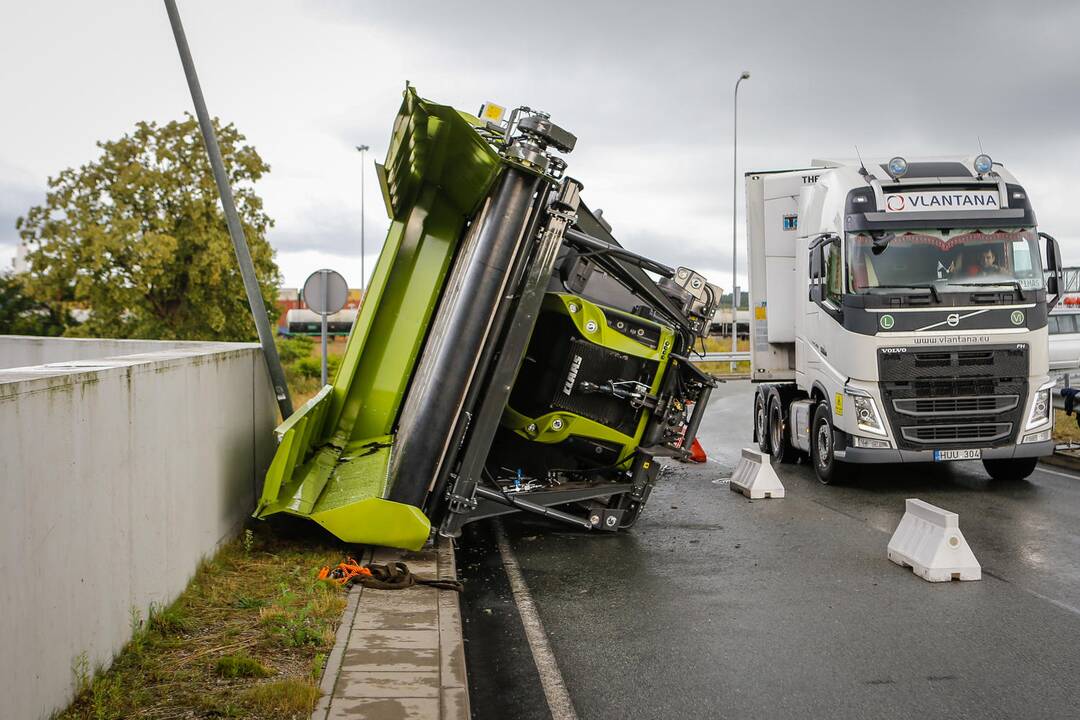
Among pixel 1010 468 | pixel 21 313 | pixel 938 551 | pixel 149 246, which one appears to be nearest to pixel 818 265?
pixel 1010 468

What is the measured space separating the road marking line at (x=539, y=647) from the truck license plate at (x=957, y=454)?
505cm

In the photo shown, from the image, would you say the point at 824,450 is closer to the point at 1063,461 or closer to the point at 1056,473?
the point at 1056,473

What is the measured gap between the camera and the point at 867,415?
10.7m

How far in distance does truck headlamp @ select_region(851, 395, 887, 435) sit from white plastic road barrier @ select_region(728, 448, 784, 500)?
3.42 ft

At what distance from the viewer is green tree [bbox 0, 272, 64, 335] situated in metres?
35.3

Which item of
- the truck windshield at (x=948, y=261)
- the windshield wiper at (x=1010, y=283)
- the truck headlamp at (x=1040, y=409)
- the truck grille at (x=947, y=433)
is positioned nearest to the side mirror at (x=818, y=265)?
the truck windshield at (x=948, y=261)

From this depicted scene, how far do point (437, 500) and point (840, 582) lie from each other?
112 inches

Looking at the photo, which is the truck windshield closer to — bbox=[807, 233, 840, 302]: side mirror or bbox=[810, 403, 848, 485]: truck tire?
bbox=[807, 233, 840, 302]: side mirror

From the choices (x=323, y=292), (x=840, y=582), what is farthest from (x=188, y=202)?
(x=840, y=582)

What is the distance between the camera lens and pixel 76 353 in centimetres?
1160

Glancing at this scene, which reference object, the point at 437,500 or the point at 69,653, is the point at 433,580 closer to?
the point at 437,500

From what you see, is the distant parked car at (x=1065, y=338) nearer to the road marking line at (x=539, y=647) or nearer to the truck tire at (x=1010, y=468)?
the truck tire at (x=1010, y=468)

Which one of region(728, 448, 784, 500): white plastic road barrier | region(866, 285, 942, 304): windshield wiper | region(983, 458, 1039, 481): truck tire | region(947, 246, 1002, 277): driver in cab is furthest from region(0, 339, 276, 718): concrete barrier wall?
region(983, 458, 1039, 481): truck tire

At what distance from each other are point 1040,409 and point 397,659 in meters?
8.45
